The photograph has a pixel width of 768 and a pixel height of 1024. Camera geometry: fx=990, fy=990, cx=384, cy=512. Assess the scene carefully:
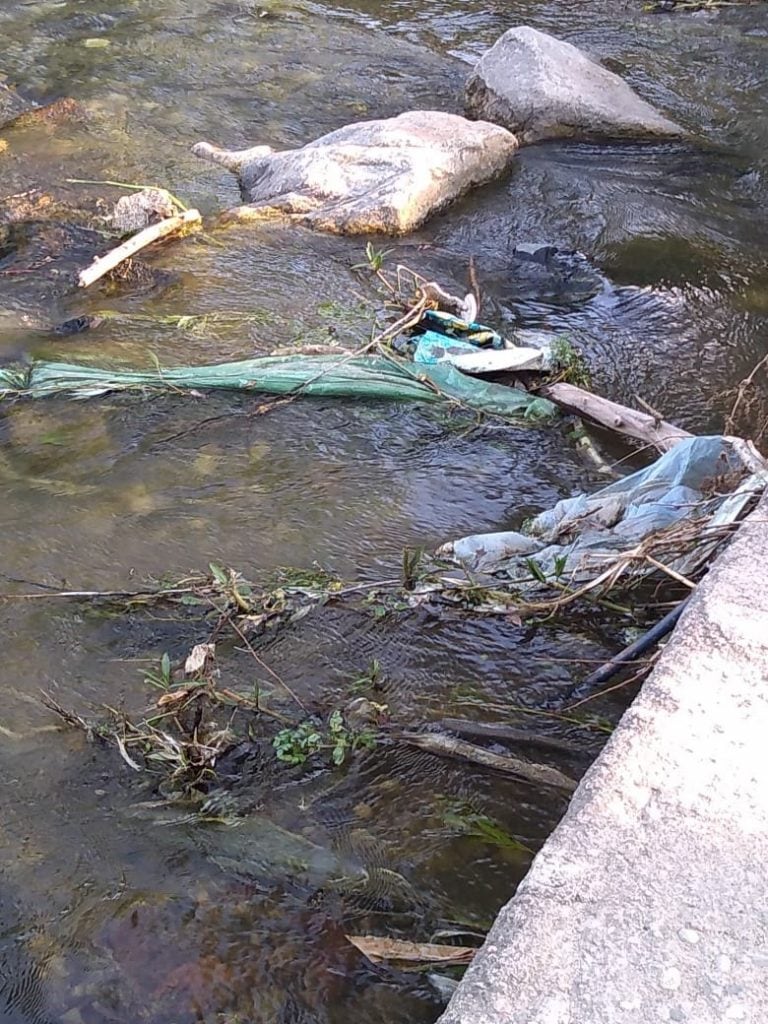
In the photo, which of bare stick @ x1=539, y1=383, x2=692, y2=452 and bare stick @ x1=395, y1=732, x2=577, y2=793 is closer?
bare stick @ x1=395, y1=732, x2=577, y2=793

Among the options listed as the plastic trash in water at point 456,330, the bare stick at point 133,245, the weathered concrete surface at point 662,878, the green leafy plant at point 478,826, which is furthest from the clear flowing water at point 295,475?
the weathered concrete surface at point 662,878

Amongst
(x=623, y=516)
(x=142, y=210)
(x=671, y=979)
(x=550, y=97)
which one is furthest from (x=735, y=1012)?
(x=550, y=97)

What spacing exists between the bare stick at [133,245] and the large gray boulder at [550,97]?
2.74 meters

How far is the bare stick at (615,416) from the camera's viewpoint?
13.8 feet

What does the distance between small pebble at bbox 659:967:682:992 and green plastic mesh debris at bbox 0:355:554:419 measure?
3.13 meters

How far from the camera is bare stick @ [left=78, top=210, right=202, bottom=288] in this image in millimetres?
5543

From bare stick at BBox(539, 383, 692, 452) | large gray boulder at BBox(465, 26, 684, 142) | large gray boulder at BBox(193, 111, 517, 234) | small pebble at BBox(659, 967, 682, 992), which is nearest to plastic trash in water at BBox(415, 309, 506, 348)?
bare stick at BBox(539, 383, 692, 452)

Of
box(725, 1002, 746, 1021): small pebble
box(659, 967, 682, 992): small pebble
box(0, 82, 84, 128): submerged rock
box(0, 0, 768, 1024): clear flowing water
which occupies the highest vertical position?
box(725, 1002, 746, 1021): small pebble

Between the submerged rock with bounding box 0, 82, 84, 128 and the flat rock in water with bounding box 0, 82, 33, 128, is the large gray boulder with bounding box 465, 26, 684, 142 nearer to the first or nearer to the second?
the submerged rock with bounding box 0, 82, 84, 128

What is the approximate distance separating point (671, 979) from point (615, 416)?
2.96 m

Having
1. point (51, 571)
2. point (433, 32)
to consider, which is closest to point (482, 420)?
point (51, 571)

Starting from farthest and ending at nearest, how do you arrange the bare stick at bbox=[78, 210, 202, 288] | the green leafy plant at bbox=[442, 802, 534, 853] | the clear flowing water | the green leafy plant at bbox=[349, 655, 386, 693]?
the bare stick at bbox=[78, 210, 202, 288] < the green leafy plant at bbox=[349, 655, 386, 693] < the green leafy plant at bbox=[442, 802, 534, 853] < the clear flowing water

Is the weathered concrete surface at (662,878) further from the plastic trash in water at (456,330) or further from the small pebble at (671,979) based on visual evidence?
the plastic trash in water at (456,330)

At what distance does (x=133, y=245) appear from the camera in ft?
18.8
